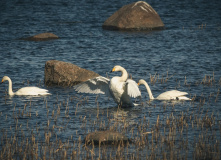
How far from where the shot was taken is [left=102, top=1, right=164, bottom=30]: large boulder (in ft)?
103

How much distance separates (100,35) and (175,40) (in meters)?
5.00

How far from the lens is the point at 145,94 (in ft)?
56.8

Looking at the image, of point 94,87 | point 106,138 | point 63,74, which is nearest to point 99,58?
point 63,74

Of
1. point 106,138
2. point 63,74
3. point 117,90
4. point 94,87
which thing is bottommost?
point 106,138

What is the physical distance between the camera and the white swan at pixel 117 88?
14.6 m

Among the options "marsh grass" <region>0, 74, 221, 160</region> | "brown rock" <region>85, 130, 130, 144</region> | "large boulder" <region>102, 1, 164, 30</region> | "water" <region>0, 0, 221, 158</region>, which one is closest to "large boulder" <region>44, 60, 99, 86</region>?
"water" <region>0, 0, 221, 158</region>

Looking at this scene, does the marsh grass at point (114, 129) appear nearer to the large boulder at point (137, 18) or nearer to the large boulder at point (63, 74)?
the large boulder at point (63, 74)

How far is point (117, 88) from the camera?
15.1 metres

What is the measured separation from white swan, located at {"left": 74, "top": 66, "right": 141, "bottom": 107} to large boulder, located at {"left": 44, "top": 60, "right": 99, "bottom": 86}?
2284mm

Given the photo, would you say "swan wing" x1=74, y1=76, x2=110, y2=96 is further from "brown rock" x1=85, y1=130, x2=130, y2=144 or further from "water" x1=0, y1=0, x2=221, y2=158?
"brown rock" x1=85, y1=130, x2=130, y2=144

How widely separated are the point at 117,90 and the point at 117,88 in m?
0.06

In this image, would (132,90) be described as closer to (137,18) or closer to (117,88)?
(117,88)

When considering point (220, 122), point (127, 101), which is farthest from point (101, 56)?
point (220, 122)

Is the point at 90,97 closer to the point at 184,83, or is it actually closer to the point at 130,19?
the point at 184,83
